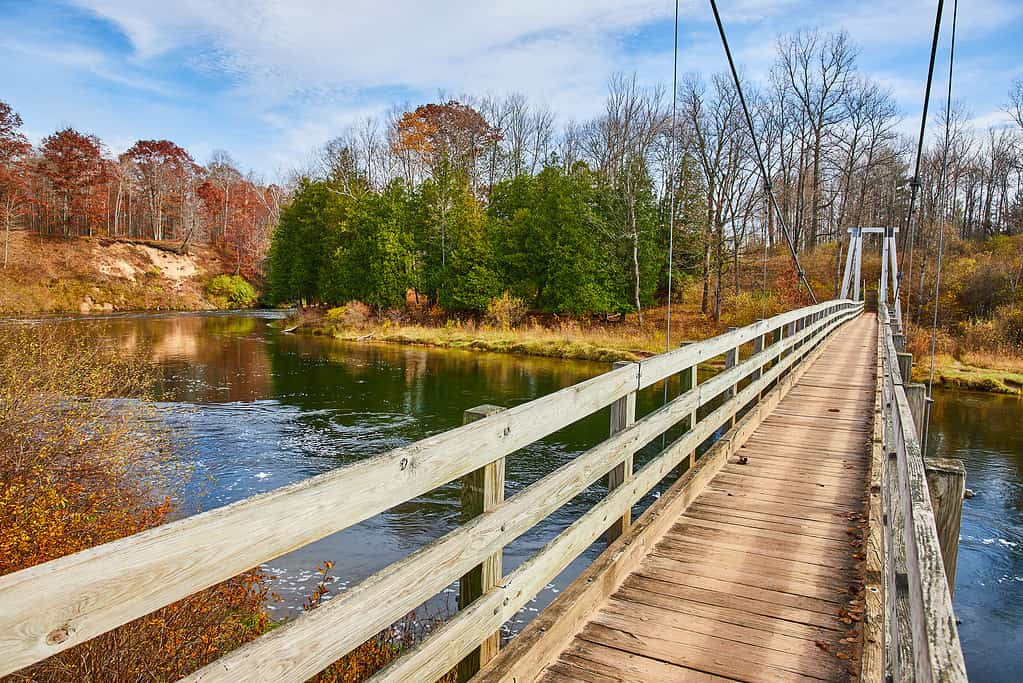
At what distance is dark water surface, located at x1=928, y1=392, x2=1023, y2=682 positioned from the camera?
249 inches

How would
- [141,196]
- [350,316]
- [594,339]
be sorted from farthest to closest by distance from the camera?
1. [141,196]
2. [350,316]
3. [594,339]

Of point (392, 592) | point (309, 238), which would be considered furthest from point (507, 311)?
point (392, 592)

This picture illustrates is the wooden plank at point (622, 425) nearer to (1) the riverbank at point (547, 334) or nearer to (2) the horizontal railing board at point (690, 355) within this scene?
(2) the horizontal railing board at point (690, 355)

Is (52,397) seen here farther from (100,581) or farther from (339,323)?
(339,323)

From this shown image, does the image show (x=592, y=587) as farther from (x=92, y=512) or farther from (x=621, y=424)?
(x=92, y=512)

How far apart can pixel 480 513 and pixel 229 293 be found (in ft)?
184

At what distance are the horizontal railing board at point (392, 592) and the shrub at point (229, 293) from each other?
54583 millimetres

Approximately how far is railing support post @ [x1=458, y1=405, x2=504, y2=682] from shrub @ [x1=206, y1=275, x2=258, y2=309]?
180 feet

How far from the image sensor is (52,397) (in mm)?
7418

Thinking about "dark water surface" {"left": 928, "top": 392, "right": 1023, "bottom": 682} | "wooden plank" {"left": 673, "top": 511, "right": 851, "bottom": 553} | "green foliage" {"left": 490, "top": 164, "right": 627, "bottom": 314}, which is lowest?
"dark water surface" {"left": 928, "top": 392, "right": 1023, "bottom": 682}

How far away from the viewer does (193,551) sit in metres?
1.28

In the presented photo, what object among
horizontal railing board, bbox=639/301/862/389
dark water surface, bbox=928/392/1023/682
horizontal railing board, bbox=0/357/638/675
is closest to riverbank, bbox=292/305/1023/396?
dark water surface, bbox=928/392/1023/682

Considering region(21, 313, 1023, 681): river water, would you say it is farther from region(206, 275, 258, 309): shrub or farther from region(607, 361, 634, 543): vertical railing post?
region(206, 275, 258, 309): shrub

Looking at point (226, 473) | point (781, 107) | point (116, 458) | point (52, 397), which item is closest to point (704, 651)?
point (116, 458)
